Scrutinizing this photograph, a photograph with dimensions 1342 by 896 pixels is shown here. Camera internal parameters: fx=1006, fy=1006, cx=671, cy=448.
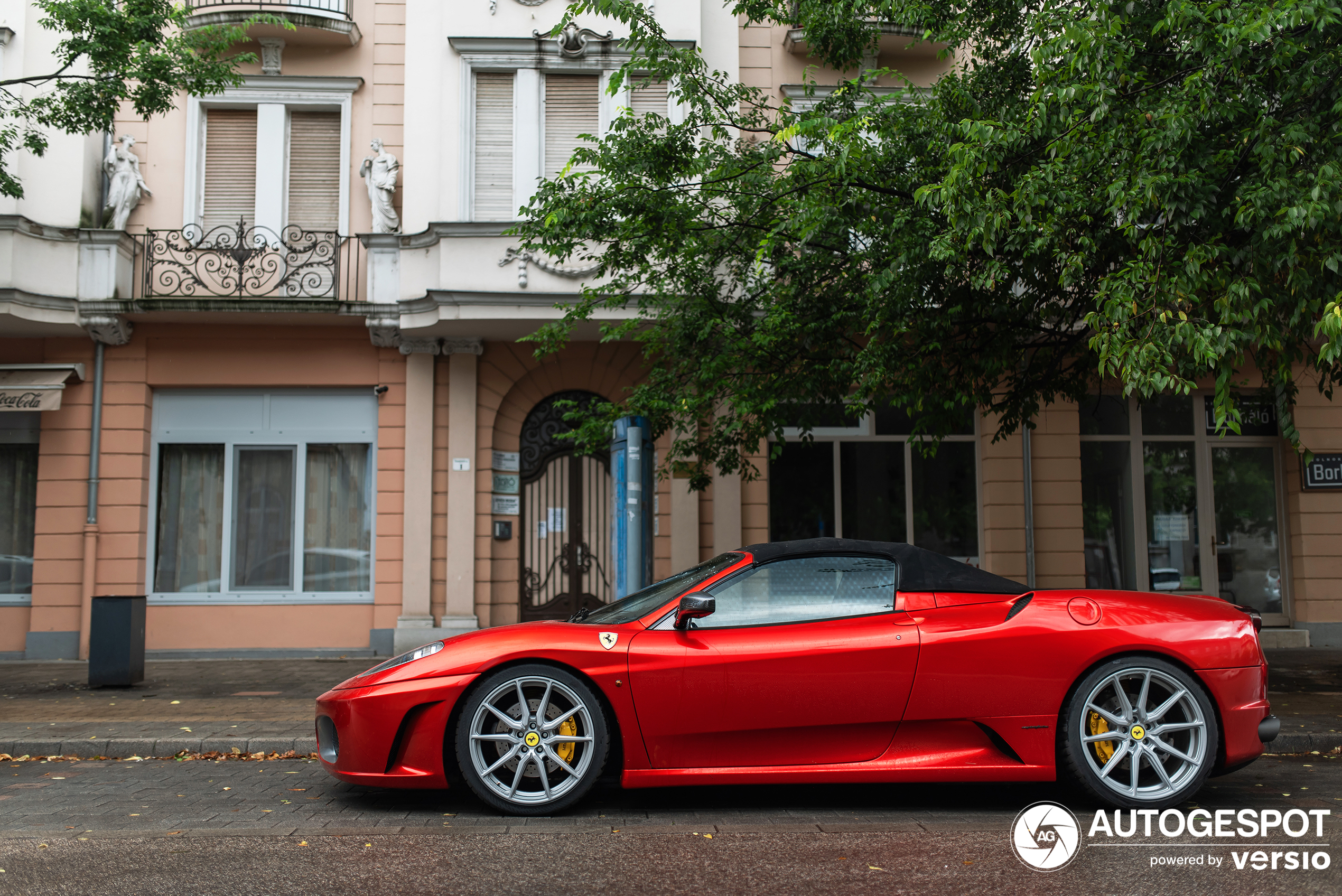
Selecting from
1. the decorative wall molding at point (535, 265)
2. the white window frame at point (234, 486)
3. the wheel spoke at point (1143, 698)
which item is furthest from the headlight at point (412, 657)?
the white window frame at point (234, 486)

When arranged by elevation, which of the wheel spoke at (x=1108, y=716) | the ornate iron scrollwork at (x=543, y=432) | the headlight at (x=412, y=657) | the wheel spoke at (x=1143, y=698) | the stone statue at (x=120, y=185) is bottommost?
the wheel spoke at (x=1108, y=716)

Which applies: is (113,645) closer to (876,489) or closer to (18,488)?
(18,488)

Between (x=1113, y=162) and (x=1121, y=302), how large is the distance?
1.13 m

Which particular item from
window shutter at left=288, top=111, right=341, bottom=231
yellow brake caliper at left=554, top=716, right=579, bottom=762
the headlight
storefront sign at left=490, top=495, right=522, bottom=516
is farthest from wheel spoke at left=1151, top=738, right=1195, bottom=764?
window shutter at left=288, top=111, right=341, bottom=231

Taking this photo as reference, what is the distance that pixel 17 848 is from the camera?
14.1ft

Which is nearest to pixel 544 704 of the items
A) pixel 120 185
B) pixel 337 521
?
pixel 337 521

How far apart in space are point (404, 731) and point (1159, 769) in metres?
3.56

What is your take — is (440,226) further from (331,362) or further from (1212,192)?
(1212,192)

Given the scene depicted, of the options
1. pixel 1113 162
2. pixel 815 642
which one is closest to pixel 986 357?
pixel 1113 162

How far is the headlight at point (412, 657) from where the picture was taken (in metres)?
4.91

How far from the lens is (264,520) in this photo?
13359mm

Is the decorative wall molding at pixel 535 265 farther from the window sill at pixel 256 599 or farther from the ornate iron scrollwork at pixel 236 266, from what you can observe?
the window sill at pixel 256 599

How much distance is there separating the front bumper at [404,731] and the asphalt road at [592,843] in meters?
0.23

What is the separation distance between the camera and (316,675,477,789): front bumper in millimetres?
4727
